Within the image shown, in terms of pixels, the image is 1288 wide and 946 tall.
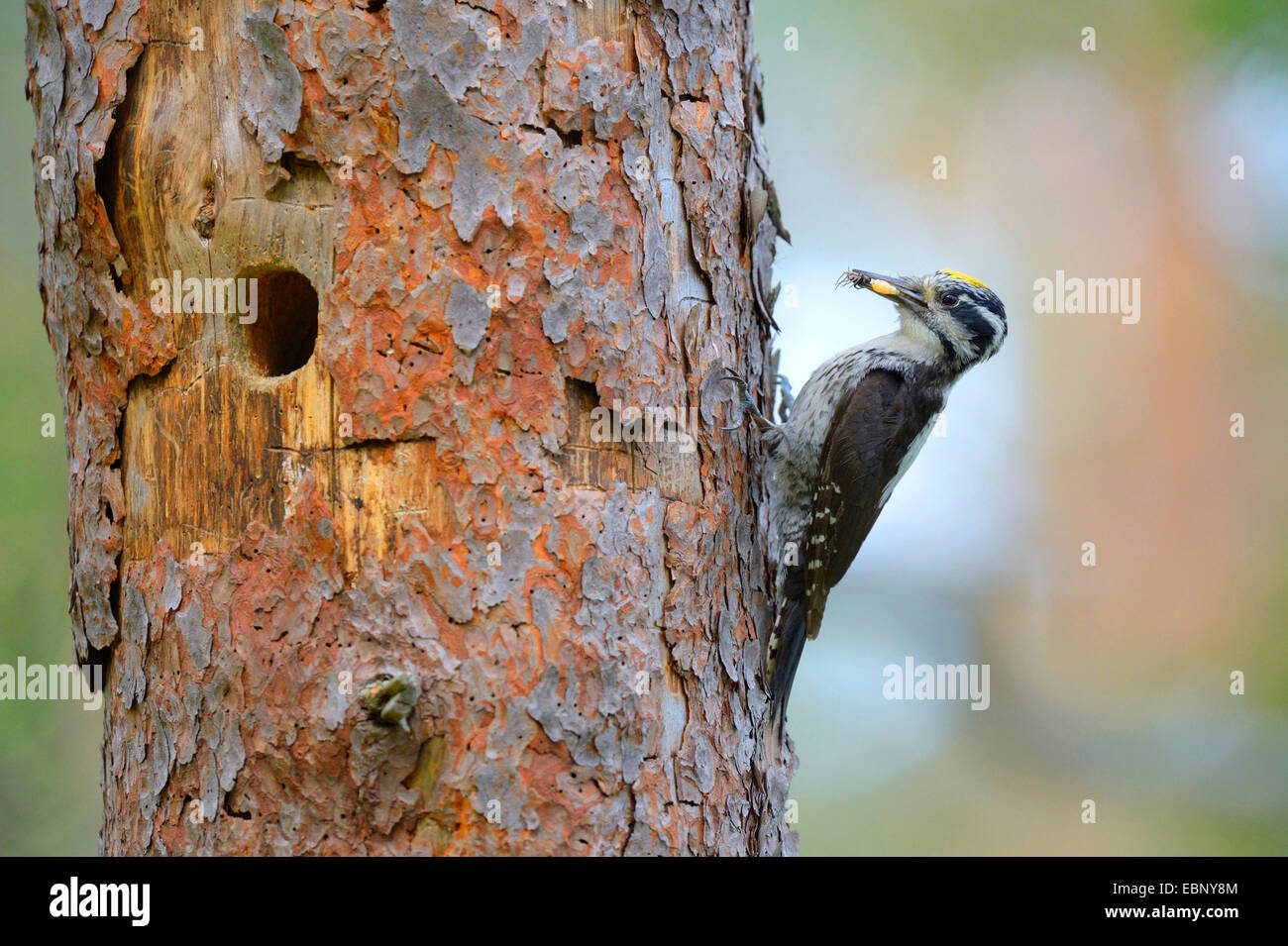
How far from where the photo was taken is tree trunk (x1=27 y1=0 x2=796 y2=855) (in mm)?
2143

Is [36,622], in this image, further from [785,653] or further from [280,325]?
[785,653]

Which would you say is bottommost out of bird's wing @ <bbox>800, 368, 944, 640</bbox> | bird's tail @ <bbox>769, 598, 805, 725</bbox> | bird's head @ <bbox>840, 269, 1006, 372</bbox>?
bird's tail @ <bbox>769, 598, 805, 725</bbox>

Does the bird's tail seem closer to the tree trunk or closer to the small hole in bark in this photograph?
the tree trunk

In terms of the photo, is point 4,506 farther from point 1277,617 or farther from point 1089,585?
point 1277,617

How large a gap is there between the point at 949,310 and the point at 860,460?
0.77 m

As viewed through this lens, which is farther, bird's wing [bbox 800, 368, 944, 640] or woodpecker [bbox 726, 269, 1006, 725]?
bird's wing [bbox 800, 368, 944, 640]

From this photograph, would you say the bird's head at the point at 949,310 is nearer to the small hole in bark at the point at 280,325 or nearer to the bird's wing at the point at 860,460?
the bird's wing at the point at 860,460

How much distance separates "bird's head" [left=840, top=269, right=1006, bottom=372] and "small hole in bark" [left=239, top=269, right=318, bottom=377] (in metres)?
2.15

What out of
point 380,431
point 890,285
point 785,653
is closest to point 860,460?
point 890,285

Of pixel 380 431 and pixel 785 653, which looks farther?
pixel 785 653

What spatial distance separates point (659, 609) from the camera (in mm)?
2332

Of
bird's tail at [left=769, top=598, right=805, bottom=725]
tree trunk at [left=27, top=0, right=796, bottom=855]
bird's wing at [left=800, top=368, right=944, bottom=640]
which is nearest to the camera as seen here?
tree trunk at [left=27, top=0, right=796, bottom=855]

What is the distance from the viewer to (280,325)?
→ 249 cm

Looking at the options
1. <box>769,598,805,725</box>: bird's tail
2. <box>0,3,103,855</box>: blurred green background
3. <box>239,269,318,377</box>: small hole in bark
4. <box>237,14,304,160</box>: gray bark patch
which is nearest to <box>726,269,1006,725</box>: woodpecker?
<box>769,598,805,725</box>: bird's tail
